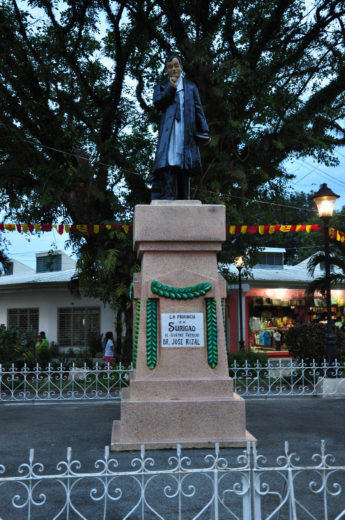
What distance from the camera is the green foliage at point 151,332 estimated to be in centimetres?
613

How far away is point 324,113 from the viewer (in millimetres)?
15555

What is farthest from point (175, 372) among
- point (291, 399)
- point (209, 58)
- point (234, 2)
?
point (234, 2)

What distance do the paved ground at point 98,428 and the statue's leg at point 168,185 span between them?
3.18 meters

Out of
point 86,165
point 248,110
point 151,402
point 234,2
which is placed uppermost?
point 234,2

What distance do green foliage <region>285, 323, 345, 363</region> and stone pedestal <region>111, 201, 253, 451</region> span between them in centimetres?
738

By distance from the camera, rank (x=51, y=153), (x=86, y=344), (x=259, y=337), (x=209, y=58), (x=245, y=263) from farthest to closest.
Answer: (x=259, y=337)
(x=86, y=344)
(x=245, y=263)
(x=51, y=153)
(x=209, y=58)

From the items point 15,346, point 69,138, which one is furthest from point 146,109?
point 15,346

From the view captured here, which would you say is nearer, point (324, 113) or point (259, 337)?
point (324, 113)

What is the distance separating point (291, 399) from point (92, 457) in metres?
5.80

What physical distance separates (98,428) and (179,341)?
181cm

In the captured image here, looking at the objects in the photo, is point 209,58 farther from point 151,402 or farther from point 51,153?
point 151,402

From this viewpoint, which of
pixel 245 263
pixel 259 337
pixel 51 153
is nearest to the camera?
pixel 51 153

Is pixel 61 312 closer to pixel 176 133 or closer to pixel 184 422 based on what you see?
pixel 176 133

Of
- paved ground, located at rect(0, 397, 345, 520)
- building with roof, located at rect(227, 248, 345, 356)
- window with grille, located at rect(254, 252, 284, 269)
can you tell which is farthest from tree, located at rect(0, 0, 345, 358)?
window with grille, located at rect(254, 252, 284, 269)
